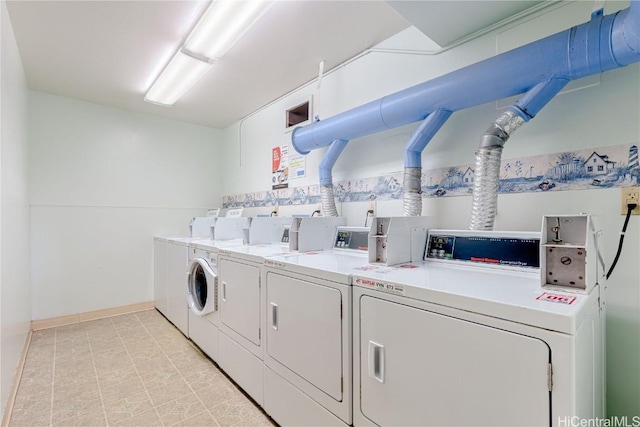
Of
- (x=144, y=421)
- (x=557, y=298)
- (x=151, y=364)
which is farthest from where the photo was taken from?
(x=151, y=364)

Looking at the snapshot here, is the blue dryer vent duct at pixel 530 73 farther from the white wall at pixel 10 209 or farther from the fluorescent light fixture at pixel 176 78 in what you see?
the white wall at pixel 10 209

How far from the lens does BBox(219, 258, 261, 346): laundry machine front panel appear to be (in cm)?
195

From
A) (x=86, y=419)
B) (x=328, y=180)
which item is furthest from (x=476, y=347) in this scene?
(x=86, y=419)

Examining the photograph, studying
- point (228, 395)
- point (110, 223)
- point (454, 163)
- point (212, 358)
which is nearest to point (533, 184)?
point (454, 163)

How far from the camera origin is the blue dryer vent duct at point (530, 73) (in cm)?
123

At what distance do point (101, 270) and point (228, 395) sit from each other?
2.75 meters

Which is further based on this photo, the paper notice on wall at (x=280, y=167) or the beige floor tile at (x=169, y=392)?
the paper notice on wall at (x=280, y=167)

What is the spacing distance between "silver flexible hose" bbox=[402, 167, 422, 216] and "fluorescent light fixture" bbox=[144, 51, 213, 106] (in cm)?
194

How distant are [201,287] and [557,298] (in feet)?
9.04

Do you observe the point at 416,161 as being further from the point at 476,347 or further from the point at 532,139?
the point at 476,347

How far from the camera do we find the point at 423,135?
6.17ft

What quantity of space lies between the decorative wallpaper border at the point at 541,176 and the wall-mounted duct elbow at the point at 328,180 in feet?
0.77

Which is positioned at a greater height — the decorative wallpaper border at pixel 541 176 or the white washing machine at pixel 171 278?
the decorative wallpaper border at pixel 541 176

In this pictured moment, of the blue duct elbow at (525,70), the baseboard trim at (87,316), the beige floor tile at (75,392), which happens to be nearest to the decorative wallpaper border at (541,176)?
the blue duct elbow at (525,70)
